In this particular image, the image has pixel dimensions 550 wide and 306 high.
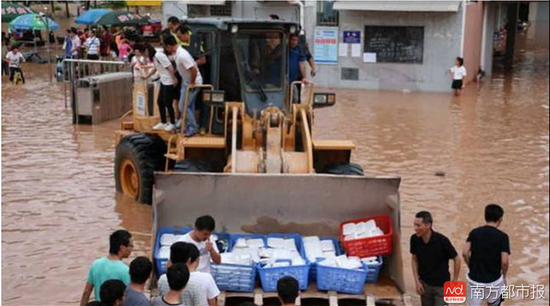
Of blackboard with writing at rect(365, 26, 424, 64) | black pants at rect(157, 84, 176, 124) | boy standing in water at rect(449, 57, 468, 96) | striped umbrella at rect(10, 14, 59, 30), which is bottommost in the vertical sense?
boy standing in water at rect(449, 57, 468, 96)

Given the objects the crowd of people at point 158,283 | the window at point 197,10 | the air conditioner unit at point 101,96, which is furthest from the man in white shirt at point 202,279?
the window at point 197,10

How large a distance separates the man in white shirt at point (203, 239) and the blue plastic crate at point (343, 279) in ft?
3.71

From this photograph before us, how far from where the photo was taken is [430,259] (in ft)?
21.2

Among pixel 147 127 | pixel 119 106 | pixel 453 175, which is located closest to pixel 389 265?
pixel 147 127

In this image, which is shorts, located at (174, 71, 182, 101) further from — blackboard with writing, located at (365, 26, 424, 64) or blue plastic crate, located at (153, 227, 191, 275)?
blackboard with writing, located at (365, 26, 424, 64)

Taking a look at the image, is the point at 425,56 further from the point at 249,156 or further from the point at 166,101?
the point at 249,156

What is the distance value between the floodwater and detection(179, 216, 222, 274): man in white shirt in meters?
1.99

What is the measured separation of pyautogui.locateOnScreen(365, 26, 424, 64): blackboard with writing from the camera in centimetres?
2359

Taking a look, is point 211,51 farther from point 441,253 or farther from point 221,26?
point 441,253

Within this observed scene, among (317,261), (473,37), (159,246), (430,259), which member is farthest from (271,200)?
(473,37)

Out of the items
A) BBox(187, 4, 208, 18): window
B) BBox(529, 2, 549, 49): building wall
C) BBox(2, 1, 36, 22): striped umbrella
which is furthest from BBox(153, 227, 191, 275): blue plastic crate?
BBox(529, 2, 549, 49): building wall

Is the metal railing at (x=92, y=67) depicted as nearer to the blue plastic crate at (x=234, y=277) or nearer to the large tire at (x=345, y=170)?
the large tire at (x=345, y=170)

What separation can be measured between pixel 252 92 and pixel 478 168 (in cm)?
551

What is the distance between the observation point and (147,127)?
36.0 feet
